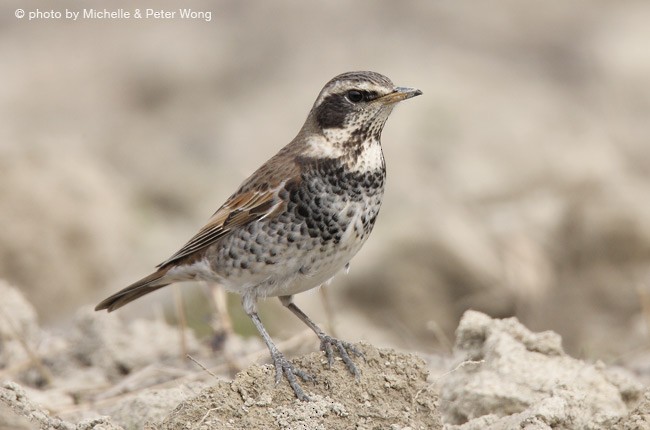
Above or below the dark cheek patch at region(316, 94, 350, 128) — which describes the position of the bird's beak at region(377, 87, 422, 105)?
above

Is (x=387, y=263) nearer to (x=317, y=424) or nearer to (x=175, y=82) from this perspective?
(x=317, y=424)

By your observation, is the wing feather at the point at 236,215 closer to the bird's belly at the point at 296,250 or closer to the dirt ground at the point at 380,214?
the bird's belly at the point at 296,250

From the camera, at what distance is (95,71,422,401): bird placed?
22.1 ft

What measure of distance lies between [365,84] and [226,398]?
2136 millimetres

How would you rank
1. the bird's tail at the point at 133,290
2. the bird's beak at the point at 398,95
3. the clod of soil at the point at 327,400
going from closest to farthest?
the clod of soil at the point at 327,400, the bird's beak at the point at 398,95, the bird's tail at the point at 133,290

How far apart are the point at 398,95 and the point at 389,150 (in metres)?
9.18

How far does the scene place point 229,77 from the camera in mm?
19078

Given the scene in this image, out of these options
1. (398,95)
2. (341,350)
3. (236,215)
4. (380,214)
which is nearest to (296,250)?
(236,215)

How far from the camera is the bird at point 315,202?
22.1ft

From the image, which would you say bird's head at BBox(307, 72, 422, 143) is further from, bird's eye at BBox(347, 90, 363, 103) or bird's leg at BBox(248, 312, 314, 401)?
Result: bird's leg at BBox(248, 312, 314, 401)

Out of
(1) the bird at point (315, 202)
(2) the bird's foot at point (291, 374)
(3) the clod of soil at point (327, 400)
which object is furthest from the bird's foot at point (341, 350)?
(1) the bird at point (315, 202)

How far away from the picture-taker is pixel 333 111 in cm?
700

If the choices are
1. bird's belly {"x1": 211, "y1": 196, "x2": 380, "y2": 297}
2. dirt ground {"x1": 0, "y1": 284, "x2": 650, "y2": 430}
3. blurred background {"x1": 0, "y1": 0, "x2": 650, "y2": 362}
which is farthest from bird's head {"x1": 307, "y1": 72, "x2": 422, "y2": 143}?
blurred background {"x1": 0, "y1": 0, "x2": 650, "y2": 362}

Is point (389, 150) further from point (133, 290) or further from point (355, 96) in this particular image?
point (355, 96)
